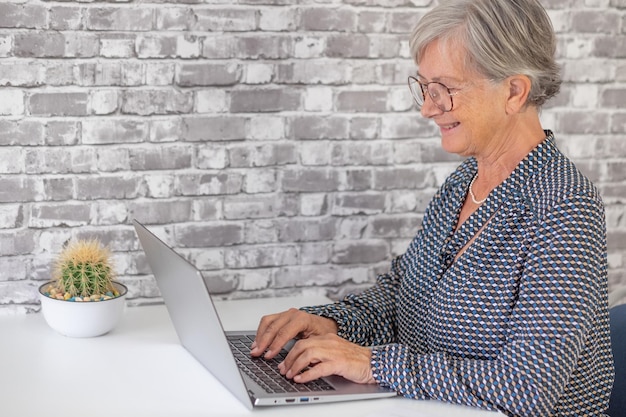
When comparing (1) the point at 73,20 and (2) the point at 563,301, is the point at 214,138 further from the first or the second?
(2) the point at 563,301

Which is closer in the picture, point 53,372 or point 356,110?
point 53,372

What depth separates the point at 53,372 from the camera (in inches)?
65.6

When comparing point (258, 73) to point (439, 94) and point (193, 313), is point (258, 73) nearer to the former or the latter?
point (439, 94)

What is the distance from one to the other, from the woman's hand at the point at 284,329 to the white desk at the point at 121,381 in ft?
0.44

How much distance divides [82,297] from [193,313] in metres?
0.35

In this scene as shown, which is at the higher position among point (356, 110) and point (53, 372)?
point (356, 110)

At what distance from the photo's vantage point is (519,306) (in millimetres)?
1569

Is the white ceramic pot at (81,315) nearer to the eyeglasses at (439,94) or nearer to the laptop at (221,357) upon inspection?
the laptop at (221,357)

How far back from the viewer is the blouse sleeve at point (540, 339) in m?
1.52

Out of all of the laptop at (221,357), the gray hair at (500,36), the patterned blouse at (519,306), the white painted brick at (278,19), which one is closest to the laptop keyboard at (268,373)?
the laptop at (221,357)

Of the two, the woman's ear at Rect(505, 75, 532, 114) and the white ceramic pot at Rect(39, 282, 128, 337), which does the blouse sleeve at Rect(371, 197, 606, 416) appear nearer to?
the woman's ear at Rect(505, 75, 532, 114)

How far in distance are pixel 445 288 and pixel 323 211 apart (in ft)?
2.04

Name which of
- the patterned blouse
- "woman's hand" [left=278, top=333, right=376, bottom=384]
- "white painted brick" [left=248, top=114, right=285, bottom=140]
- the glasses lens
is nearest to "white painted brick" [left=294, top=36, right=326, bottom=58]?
"white painted brick" [left=248, top=114, right=285, bottom=140]

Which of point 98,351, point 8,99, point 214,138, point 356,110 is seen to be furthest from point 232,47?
point 98,351
